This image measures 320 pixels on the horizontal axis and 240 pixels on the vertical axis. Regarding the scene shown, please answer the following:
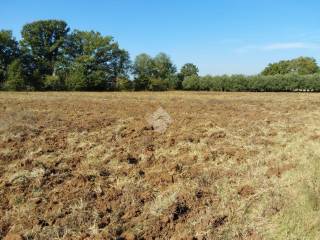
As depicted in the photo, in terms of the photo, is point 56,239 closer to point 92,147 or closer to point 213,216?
point 213,216

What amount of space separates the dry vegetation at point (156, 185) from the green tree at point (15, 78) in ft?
140

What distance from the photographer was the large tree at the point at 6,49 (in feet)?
180

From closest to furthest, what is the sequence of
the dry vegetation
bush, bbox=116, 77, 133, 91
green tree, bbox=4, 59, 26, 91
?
1. the dry vegetation
2. green tree, bbox=4, 59, 26, 91
3. bush, bbox=116, 77, 133, 91

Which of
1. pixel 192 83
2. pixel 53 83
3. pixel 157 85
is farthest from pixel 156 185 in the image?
pixel 192 83

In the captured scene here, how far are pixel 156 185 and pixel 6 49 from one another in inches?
2167

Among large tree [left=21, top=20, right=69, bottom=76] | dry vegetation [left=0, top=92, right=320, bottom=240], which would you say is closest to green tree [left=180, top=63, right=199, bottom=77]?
large tree [left=21, top=20, right=69, bottom=76]

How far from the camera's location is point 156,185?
22.0ft

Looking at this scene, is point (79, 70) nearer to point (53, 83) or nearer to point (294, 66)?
point (53, 83)

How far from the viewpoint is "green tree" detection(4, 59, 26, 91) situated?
51622mm

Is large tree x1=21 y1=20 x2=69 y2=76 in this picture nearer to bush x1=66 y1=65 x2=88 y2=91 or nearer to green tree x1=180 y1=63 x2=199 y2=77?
bush x1=66 y1=65 x2=88 y2=91

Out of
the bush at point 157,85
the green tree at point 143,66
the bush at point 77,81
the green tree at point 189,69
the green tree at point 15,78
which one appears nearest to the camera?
the green tree at point 15,78

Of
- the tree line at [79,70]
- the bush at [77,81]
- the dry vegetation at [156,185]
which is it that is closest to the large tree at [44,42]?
the tree line at [79,70]

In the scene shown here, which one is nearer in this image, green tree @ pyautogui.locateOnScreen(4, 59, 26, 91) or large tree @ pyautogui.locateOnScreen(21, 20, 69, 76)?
green tree @ pyautogui.locateOnScreen(4, 59, 26, 91)

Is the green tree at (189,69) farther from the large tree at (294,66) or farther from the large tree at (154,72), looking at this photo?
the large tree at (294,66)
